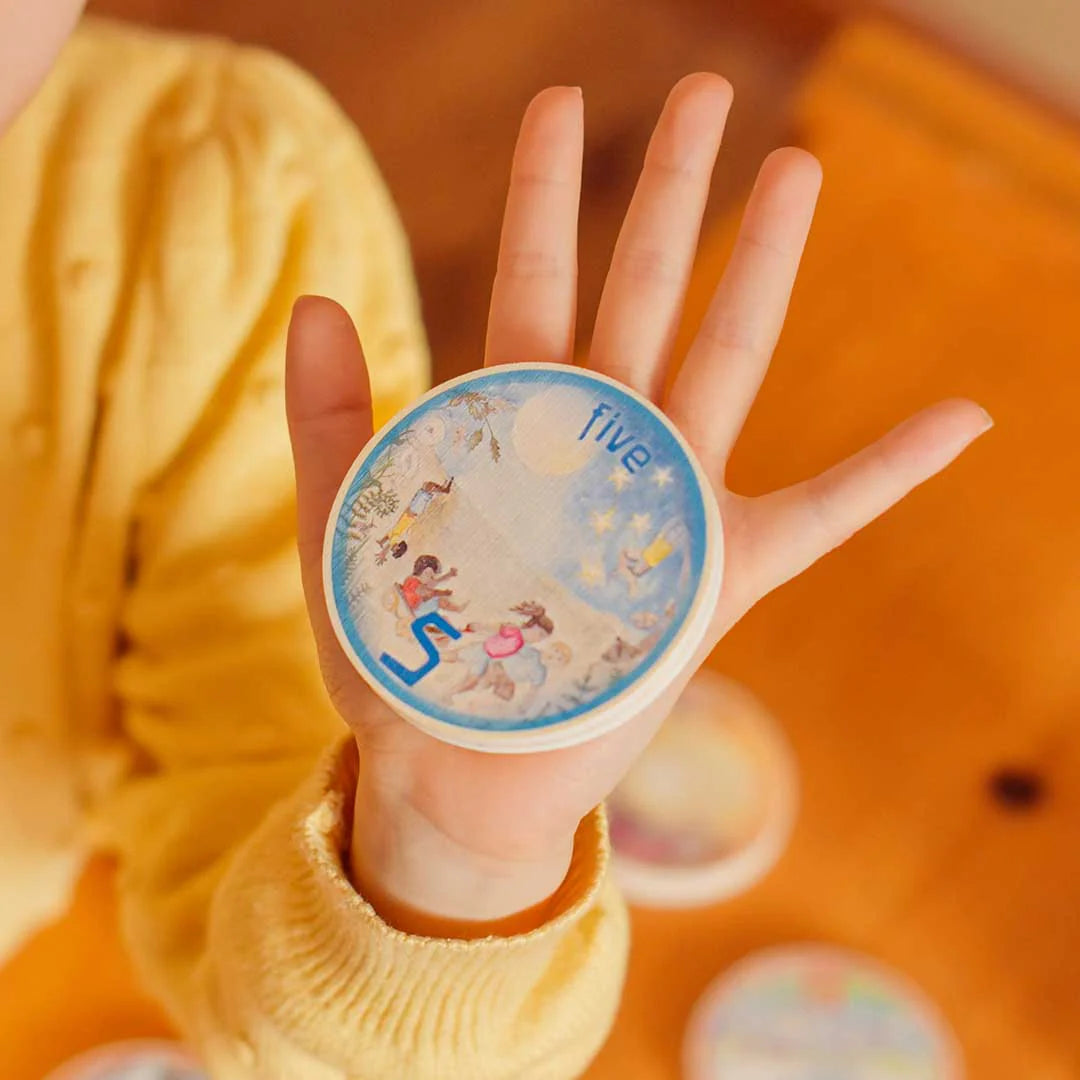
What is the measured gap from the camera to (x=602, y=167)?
1032 mm

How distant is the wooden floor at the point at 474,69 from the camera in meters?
1.09

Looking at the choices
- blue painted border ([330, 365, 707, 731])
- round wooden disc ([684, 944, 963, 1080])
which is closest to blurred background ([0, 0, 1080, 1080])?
round wooden disc ([684, 944, 963, 1080])

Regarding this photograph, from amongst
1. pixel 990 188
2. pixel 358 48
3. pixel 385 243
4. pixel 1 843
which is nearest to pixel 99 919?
pixel 1 843

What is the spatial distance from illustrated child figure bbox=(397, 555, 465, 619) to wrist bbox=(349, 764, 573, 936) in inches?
3.0

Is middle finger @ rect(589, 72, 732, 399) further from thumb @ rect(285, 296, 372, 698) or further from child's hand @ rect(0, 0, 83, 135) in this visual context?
child's hand @ rect(0, 0, 83, 135)

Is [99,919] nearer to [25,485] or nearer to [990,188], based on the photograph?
[25,485]

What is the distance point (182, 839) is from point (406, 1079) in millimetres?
155

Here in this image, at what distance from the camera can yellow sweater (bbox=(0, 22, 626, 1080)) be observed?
0.55 meters

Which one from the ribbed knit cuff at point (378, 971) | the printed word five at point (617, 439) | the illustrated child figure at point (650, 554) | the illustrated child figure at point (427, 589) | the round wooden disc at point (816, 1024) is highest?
the printed word five at point (617, 439)

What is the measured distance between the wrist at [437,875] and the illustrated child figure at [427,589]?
75 mm

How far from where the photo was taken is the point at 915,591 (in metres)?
0.70

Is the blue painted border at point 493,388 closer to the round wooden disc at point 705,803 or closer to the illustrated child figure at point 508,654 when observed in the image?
the illustrated child figure at point 508,654

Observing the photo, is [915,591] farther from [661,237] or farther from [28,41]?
[28,41]

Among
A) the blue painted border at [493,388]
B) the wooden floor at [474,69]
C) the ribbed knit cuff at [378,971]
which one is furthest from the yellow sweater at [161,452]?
the wooden floor at [474,69]
